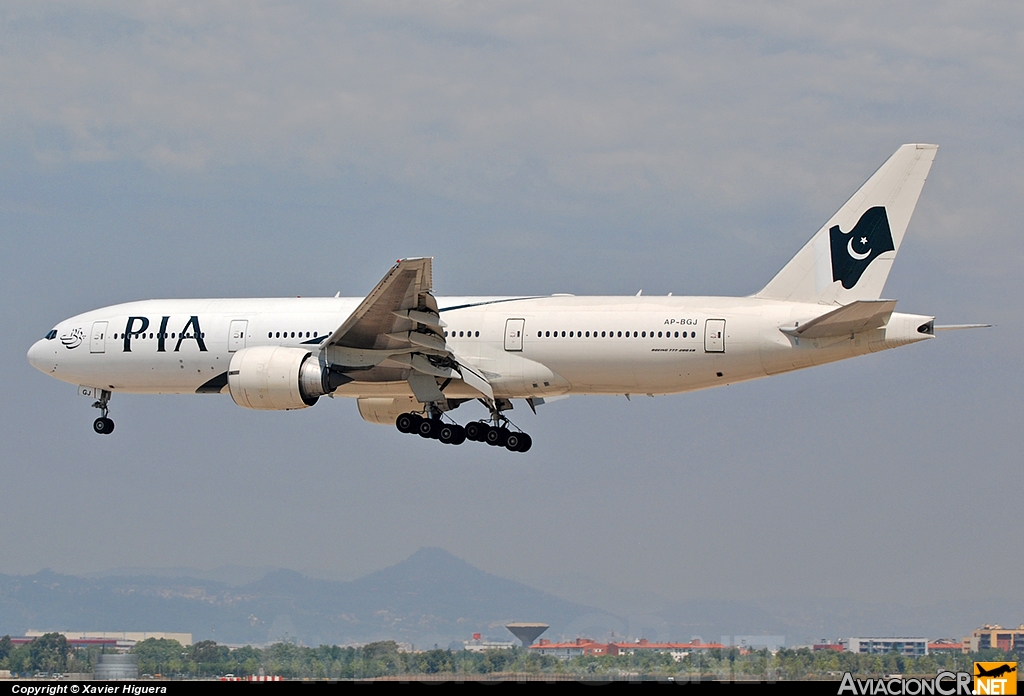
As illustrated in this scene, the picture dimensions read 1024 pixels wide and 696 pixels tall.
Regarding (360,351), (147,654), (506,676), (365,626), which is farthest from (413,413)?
(506,676)

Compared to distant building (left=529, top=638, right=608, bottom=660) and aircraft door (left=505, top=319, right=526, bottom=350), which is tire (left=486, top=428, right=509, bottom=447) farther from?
distant building (left=529, top=638, right=608, bottom=660)

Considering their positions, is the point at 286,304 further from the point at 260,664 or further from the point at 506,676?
the point at 506,676

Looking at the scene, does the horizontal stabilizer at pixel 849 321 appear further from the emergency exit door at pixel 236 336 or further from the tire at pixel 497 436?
the emergency exit door at pixel 236 336

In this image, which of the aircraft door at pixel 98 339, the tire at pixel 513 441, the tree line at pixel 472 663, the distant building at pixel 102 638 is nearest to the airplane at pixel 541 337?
the tire at pixel 513 441

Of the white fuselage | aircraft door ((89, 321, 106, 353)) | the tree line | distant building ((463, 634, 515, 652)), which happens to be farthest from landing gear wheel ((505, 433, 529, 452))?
aircraft door ((89, 321, 106, 353))

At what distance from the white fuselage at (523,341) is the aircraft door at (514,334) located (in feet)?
0.09

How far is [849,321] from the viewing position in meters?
38.5

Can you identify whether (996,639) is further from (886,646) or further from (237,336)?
(237,336)

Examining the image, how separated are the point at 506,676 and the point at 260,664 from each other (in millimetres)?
5744

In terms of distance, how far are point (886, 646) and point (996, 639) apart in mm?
3938

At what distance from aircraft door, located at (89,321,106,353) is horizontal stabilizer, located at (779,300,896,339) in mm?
19809

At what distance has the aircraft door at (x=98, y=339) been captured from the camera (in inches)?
1788

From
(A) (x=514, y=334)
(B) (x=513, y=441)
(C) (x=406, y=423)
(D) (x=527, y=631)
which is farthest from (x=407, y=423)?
(D) (x=527, y=631)

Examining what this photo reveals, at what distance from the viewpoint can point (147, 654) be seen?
38562 mm
